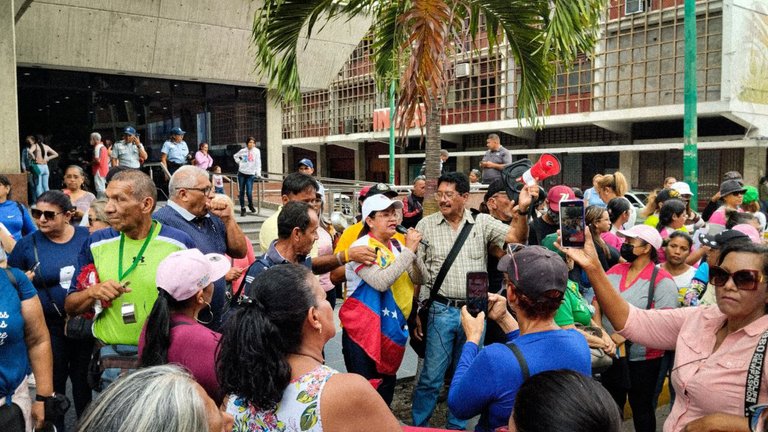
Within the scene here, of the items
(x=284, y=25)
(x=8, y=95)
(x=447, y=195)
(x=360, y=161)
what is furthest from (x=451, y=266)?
(x=360, y=161)

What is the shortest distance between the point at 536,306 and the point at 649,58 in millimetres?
22407

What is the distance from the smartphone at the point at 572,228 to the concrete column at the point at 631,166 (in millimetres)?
22892

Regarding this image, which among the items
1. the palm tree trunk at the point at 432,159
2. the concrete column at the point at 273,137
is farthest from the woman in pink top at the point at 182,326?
the concrete column at the point at 273,137

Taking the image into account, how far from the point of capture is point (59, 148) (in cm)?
1409

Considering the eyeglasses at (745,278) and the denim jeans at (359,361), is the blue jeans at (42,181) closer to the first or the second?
the denim jeans at (359,361)

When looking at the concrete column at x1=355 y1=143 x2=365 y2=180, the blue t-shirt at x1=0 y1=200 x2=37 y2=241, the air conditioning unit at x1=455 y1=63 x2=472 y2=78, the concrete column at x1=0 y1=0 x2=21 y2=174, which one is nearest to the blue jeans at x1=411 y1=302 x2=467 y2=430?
the blue t-shirt at x1=0 y1=200 x2=37 y2=241

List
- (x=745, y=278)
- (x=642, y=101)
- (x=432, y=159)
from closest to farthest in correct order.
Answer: (x=745, y=278)
(x=432, y=159)
(x=642, y=101)

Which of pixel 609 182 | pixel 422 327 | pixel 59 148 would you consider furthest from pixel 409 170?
pixel 422 327

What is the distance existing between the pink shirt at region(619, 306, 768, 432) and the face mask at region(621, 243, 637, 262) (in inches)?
61.0

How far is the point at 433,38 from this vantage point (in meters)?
5.27

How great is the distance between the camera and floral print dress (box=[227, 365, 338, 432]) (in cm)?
190

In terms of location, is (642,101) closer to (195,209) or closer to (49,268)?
(195,209)

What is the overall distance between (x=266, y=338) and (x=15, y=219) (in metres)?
4.60

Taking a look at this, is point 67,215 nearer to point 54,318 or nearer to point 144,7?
point 54,318
